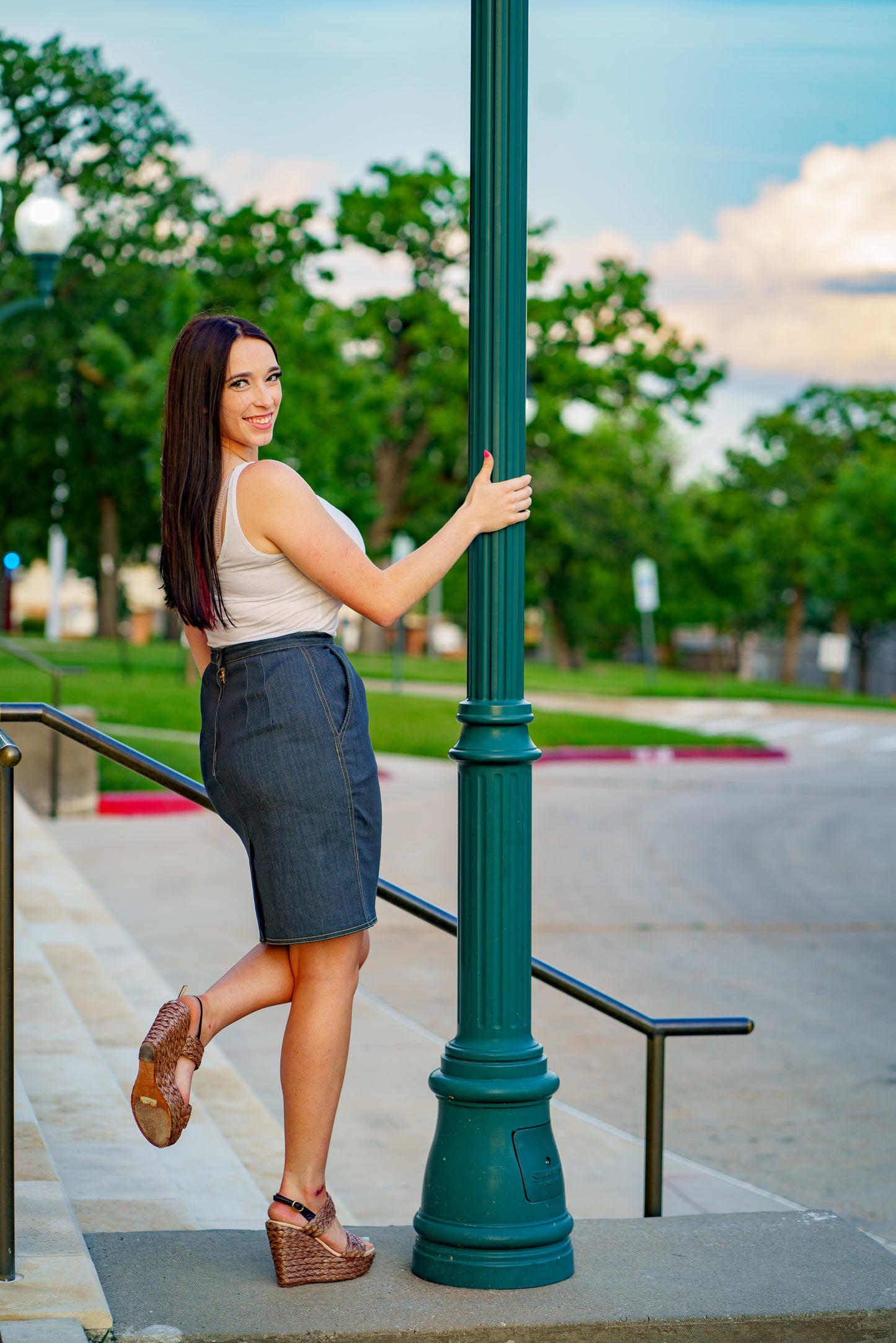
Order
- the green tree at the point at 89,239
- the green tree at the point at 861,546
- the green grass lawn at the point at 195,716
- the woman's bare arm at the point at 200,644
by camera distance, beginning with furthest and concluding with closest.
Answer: the green tree at the point at 861,546 < the green tree at the point at 89,239 < the green grass lawn at the point at 195,716 < the woman's bare arm at the point at 200,644

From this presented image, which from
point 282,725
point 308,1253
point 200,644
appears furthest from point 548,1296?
point 200,644

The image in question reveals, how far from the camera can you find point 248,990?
3270mm

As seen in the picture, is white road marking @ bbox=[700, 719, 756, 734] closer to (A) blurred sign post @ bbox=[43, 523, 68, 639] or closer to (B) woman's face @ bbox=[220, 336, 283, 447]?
(B) woman's face @ bbox=[220, 336, 283, 447]

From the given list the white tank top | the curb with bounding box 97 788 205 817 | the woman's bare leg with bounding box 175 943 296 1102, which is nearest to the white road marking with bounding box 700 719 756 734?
the curb with bounding box 97 788 205 817

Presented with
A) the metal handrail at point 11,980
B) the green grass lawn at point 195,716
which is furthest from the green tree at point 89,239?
the metal handrail at point 11,980

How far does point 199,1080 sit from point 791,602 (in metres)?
54.9

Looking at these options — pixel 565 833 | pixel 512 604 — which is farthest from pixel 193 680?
pixel 512 604

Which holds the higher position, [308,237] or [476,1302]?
[308,237]

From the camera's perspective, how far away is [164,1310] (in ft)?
10.1

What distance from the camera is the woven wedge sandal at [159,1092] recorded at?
3.04 meters

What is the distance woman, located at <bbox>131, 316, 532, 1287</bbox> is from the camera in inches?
123

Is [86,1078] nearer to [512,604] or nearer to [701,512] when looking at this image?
[512,604]

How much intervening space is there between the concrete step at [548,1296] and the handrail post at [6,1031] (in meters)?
0.24

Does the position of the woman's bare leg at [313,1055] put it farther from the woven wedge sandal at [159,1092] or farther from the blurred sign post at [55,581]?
the blurred sign post at [55,581]
